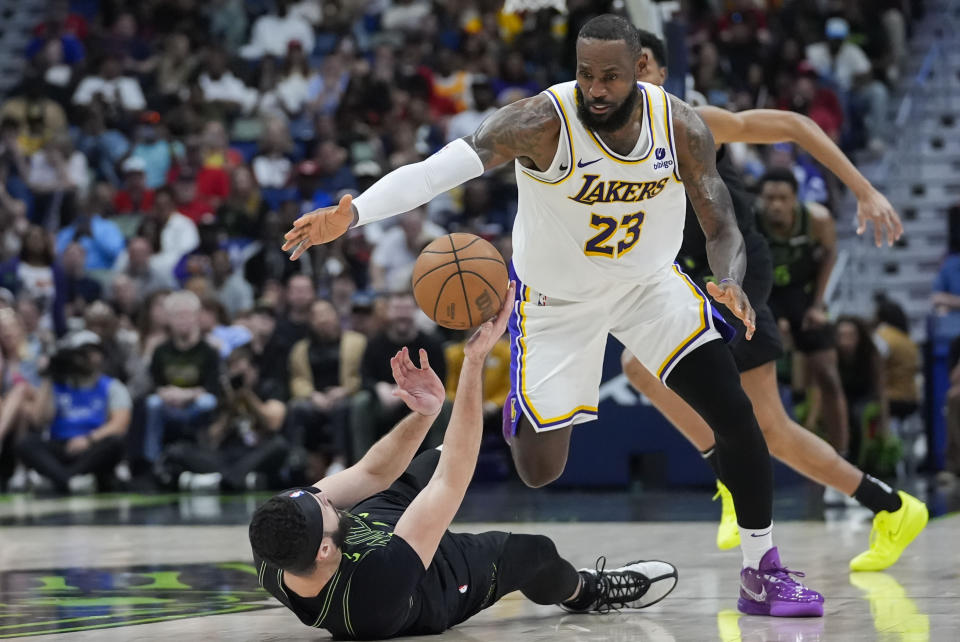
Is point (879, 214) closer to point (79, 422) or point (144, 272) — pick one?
point (79, 422)

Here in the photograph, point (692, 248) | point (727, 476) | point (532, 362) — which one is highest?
point (692, 248)

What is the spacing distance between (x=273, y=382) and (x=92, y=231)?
13.5ft

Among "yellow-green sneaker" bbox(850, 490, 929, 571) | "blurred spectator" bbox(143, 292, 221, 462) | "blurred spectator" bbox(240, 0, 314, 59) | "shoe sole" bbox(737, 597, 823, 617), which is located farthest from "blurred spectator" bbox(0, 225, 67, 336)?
"shoe sole" bbox(737, 597, 823, 617)

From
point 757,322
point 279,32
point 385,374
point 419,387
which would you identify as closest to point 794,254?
point 757,322

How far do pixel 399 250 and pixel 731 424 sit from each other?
901 cm

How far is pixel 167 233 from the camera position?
1547cm

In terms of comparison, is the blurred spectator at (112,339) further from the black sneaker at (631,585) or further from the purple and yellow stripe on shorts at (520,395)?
the black sneaker at (631,585)

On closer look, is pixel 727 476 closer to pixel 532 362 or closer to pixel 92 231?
pixel 532 362

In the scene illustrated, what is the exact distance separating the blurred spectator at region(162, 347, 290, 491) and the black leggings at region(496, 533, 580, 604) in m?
7.13

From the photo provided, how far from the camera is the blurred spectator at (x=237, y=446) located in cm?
1217

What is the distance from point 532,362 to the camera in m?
5.63

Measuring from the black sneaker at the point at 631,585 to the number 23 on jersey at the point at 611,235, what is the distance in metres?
1.17

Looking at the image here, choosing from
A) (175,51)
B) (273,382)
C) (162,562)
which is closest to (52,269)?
(273,382)

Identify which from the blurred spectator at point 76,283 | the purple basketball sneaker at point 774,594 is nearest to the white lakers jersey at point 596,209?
the purple basketball sneaker at point 774,594
